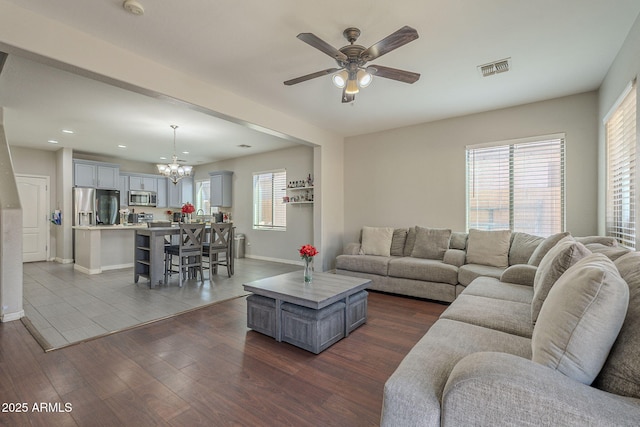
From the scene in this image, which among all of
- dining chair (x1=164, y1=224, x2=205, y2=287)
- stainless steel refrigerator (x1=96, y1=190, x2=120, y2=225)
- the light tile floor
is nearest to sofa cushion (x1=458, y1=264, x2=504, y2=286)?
the light tile floor

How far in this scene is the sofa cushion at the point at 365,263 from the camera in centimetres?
433

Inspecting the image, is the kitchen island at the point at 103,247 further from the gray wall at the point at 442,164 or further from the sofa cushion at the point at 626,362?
the sofa cushion at the point at 626,362

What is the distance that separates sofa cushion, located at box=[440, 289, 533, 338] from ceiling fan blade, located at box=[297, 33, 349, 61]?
2157 mm

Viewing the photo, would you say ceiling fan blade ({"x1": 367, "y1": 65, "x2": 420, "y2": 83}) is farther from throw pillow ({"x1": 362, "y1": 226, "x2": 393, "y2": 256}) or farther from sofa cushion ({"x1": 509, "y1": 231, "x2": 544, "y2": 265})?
throw pillow ({"x1": 362, "y1": 226, "x2": 393, "y2": 256})

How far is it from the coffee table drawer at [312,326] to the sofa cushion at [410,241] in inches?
91.8

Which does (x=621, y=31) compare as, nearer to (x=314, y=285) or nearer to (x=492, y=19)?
(x=492, y=19)

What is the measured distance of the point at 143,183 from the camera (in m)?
8.34

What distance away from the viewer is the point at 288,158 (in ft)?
22.5

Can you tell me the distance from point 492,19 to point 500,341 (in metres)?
2.49

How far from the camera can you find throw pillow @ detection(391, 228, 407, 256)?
4.77 metres

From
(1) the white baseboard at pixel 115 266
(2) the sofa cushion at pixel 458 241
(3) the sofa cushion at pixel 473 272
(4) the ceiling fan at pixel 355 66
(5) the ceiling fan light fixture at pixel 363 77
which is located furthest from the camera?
(1) the white baseboard at pixel 115 266

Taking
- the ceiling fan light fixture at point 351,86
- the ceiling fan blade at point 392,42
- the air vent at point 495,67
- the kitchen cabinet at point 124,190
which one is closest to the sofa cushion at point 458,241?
the air vent at point 495,67

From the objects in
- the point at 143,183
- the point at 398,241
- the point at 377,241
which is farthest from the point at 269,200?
the point at 143,183

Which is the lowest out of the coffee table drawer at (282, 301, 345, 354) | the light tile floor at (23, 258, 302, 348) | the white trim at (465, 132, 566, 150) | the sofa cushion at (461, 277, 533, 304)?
the light tile floor at (23, 258, 302, 348)
